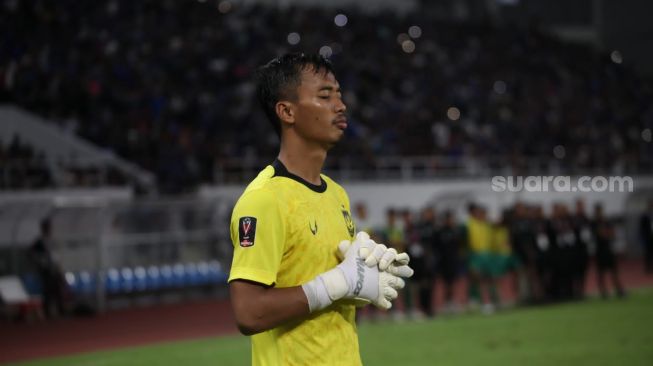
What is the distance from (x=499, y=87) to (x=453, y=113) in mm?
3479

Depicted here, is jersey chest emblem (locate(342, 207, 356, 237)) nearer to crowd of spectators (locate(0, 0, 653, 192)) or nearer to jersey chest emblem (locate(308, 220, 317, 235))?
jersey chest emblem (locate(308, 220, 317, 235))

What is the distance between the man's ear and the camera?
3.80 metres

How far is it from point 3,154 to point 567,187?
52.5 ft

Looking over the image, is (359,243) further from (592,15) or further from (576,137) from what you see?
(592,15)

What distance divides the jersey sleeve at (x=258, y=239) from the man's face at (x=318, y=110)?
32cm

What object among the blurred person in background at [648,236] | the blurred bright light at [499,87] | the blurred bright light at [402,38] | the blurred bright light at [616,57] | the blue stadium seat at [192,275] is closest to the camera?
the blue stadium seat at [192,275]

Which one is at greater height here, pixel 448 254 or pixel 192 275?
pixel 448 254

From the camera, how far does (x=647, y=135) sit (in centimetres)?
3356

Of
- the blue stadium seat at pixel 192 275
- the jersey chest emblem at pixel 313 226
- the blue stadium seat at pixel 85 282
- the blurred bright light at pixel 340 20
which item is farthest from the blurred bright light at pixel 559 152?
the jersey chest emblem at pixel 313 226

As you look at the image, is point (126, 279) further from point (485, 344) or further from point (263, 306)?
point (263, 306)

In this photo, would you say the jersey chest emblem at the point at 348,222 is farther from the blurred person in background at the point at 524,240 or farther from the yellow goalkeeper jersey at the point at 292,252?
the blurred person in background at the point at 524,240

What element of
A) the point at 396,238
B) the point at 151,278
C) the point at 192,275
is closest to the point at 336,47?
the point at 192,275

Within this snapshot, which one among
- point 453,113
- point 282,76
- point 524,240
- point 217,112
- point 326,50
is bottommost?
point 524,240

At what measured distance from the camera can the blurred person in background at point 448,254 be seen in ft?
58.8
